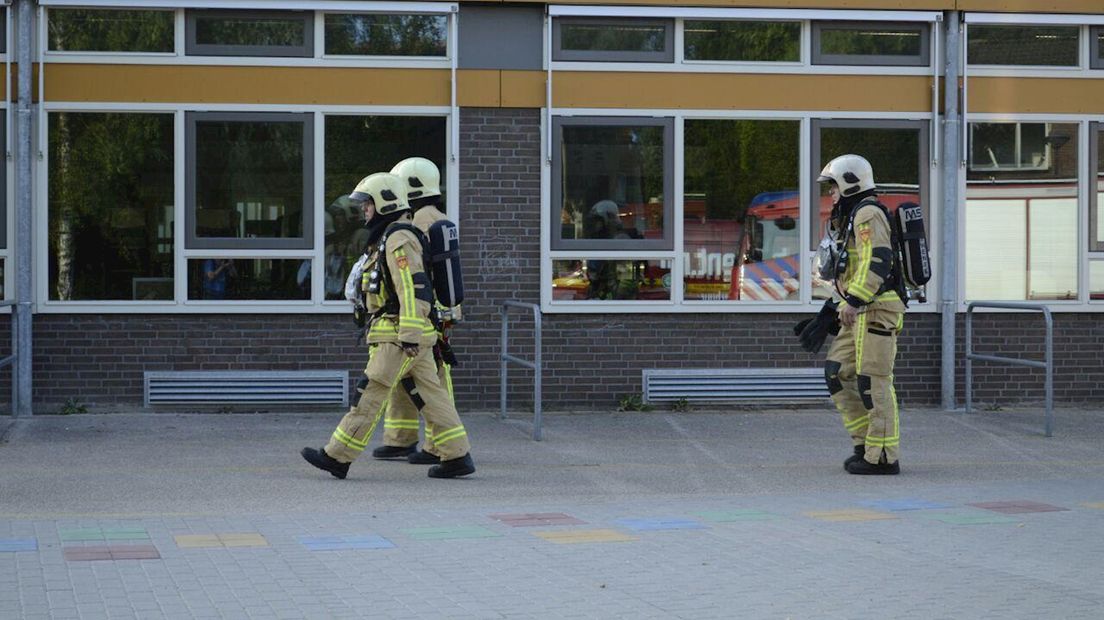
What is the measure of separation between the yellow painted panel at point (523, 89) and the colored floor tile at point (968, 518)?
19.2 feet

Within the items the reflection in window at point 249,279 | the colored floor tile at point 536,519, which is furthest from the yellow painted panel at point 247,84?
the colored floor tile at point 536,519

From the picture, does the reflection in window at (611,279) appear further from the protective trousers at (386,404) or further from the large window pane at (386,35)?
the protective trousers at (386,404)

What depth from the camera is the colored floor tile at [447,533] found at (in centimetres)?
812

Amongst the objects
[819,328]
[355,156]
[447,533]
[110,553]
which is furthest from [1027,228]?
[110,553]

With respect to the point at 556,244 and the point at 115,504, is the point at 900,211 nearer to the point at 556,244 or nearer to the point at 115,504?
the point at 556,244

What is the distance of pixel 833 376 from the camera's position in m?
10.6

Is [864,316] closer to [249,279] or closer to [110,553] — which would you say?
[110,553]

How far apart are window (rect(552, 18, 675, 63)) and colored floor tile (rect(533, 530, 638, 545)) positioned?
244 inches

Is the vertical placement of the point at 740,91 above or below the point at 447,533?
above

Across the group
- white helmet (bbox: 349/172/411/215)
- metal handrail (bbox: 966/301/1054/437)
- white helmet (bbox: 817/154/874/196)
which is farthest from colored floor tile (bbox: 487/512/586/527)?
metal handrail (bbox: 966/301/1054/437)

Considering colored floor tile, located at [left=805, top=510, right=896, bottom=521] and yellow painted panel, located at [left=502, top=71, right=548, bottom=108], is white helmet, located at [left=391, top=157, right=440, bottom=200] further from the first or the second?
colored floor tile, located at [left=805, top=510, right=896, bottom=521]

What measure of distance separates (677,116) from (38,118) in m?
5.24

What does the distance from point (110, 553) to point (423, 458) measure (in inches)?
136

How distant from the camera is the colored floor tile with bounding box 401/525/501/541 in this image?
8.12 m
